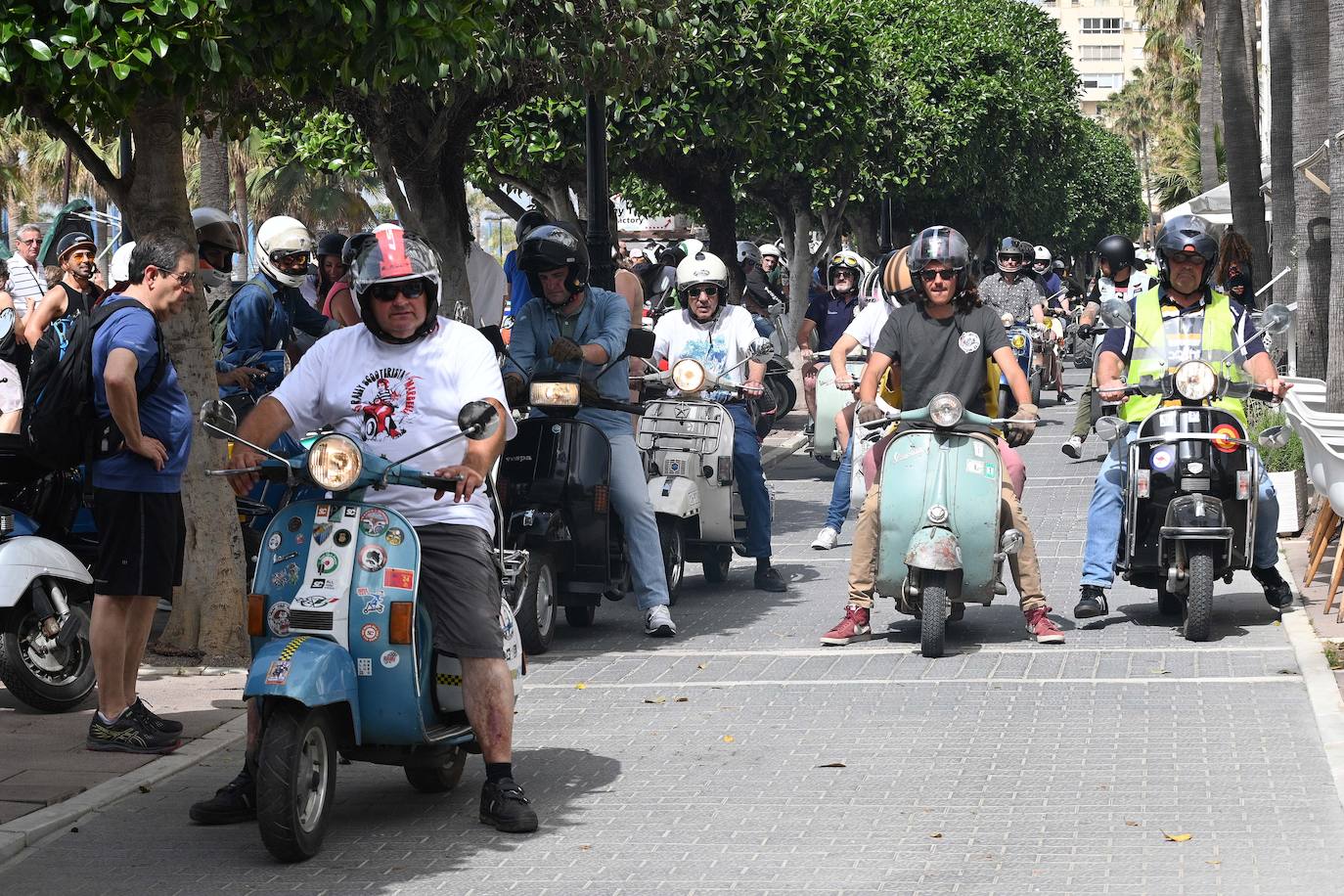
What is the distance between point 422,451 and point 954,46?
38.9 m

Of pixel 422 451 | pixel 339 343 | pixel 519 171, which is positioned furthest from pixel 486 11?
pixel 519 171

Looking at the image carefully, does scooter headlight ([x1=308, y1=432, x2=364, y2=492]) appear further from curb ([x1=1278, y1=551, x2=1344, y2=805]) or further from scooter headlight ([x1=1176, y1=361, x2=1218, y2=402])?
scooter headlight ([x1=1176, y1=361, x2=1218, y2=402])

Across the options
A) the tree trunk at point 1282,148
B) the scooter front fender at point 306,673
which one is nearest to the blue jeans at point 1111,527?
the scooter front fender at point 306,673

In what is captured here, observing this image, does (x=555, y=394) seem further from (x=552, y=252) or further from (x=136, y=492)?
(x=136, y=492)

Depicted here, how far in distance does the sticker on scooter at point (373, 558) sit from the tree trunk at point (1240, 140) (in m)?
18.8

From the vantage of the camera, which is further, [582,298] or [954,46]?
[954,46]

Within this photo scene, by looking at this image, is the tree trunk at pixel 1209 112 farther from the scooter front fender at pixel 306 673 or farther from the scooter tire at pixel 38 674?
the scooter front fender at pixel 306 673

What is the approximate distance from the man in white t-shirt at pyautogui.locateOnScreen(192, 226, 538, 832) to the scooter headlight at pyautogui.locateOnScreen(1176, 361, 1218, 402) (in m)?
4.10

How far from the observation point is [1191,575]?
879 centimetres

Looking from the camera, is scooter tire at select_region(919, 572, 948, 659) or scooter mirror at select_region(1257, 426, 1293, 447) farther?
scooter mirror at select_region(1257, 426, 1293, 447)

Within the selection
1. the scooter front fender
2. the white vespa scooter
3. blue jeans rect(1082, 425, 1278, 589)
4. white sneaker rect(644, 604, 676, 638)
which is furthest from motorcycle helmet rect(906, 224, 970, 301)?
the scooter front fender

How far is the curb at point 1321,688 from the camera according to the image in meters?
6.45

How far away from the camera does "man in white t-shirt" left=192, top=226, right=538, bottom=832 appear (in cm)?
589

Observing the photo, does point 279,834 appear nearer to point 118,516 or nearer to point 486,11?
point 118,516
